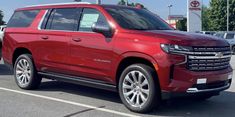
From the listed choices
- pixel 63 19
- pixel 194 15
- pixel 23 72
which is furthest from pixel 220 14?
pixel 63 19

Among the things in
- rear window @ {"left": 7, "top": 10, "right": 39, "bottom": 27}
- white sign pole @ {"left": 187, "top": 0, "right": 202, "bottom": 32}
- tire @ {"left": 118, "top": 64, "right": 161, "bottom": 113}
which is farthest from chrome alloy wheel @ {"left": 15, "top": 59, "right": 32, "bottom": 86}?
white sign pole @ {"left": 187, "top": 0, "right": 202, "bottom": 32}

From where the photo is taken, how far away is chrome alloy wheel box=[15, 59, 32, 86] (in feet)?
29.8

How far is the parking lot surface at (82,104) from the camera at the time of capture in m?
6.95

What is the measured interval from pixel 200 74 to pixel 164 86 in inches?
23.4

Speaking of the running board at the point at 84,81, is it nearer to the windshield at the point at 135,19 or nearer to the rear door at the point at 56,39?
the rear door at the point at 56,39

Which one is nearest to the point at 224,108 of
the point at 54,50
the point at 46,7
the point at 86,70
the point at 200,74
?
the point at 200,74

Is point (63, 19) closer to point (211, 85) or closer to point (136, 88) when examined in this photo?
point (136, 88)

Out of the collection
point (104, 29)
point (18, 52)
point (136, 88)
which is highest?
point (104, 29)

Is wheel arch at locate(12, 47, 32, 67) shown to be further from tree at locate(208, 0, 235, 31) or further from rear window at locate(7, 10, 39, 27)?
tree at locate(208, 0, 235, 31)

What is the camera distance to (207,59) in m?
6.73

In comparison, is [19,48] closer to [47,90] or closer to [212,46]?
[47,90]

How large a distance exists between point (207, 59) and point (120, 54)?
1416 mm

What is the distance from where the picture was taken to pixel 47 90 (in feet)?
30.1

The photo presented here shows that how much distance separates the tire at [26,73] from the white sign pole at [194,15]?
19.8 m
